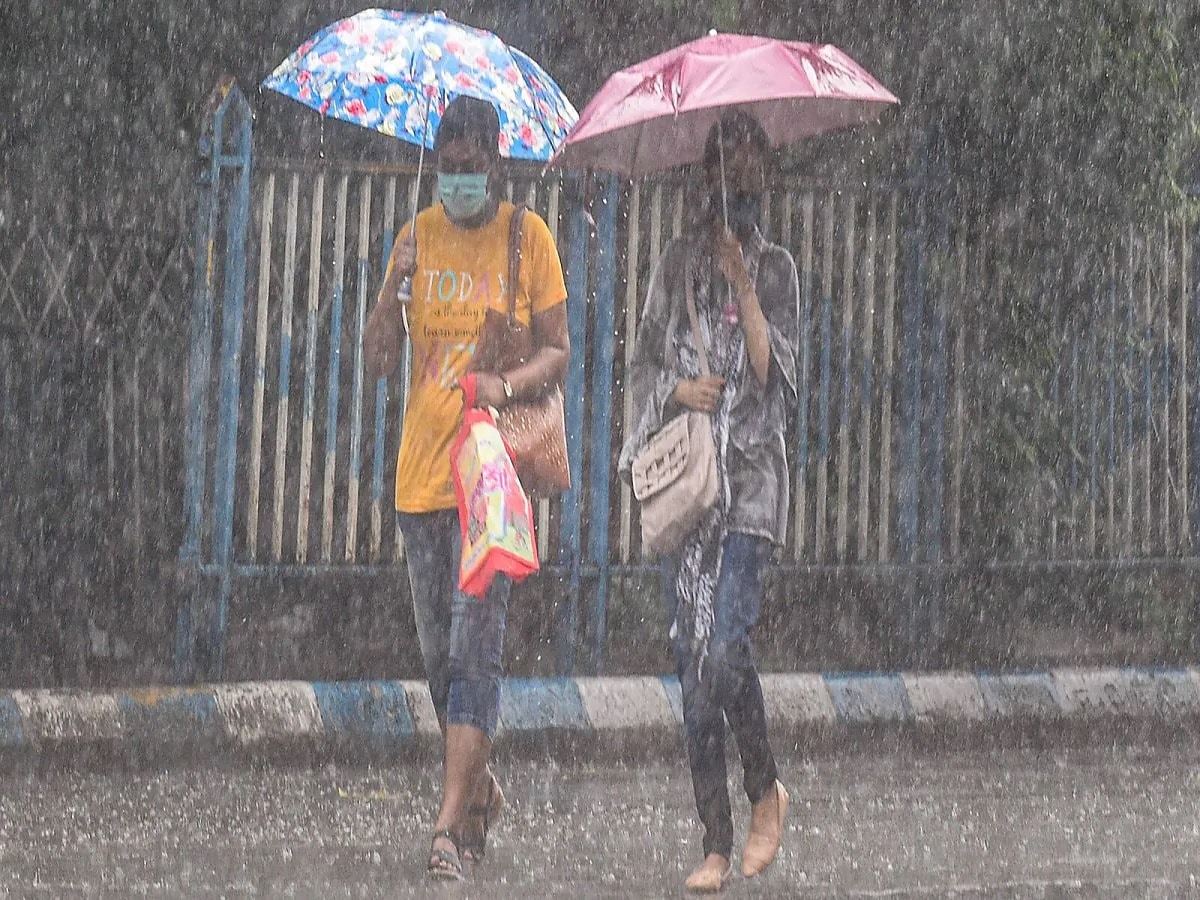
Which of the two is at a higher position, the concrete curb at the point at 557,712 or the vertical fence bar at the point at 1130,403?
the vertical fence bar at the point at 1130,403

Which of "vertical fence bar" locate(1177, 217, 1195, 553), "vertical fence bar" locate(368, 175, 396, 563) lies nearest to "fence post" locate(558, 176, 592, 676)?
"vertical fence bar" locate(368, 175, 396, 563)

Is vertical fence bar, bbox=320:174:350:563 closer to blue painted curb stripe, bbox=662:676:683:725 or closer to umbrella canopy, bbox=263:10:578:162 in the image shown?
blue painted curb stripe, bbox=662:676:683:725

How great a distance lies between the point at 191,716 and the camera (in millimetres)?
7453

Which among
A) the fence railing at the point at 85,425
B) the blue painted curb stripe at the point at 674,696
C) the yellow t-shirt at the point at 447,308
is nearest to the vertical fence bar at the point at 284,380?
the blue painted curb stripe at the point at 674,696

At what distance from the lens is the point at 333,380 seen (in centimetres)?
838

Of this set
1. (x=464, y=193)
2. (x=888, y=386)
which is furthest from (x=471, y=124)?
(x=888, y=386)

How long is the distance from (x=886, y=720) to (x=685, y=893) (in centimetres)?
305

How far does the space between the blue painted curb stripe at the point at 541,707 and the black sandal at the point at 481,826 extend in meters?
1.88

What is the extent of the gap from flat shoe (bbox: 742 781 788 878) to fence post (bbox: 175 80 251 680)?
10.3 ft

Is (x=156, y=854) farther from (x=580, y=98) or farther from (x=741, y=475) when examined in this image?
(x=580, y=98)

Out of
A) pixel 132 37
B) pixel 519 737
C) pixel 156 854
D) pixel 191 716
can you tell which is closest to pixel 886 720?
pixel 519 737

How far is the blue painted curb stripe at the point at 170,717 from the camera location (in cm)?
Answer: 736

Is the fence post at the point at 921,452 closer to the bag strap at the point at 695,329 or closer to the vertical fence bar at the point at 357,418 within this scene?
the vertical fence bar at the point at 357,418

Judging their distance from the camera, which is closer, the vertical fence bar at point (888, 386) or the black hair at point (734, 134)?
the black hair at point (734, 134)
